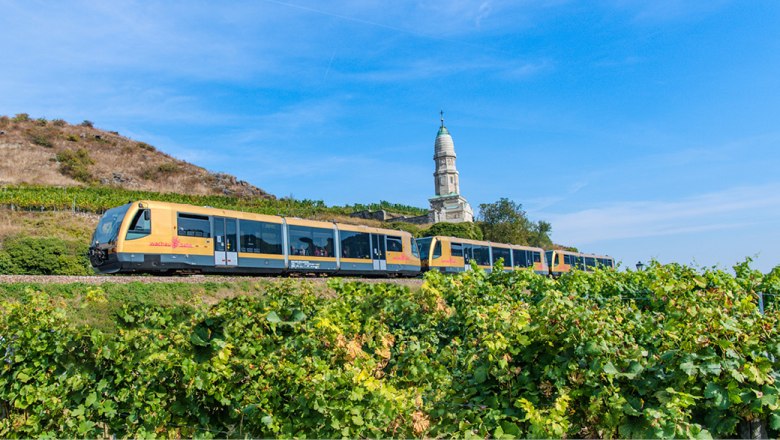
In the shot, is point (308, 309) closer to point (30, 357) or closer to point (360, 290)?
point (360, 290)

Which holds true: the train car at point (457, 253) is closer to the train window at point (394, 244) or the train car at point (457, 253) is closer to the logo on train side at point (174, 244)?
the train window at point (394, 244)

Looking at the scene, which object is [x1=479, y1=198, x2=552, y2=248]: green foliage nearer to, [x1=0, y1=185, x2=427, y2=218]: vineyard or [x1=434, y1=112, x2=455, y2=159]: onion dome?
[x1=0, y1=185, x2=427, y2=218]: vineyard

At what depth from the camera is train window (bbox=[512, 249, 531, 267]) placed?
3635cm

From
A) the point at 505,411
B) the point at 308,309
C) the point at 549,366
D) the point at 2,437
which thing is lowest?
the point at 2,437

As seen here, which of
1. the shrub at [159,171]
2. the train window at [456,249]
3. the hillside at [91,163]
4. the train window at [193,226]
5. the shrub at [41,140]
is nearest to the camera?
the train window at [193,226]

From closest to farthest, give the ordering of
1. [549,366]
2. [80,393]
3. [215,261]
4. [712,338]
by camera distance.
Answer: [712,338], [549,366], [80,393], [215,261]

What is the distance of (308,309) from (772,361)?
4161 millimetres

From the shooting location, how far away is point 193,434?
5320 mm

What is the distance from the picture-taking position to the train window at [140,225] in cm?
1683

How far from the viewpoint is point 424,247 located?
103 feet

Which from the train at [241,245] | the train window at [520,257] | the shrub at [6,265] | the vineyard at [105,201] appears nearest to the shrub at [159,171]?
the vineyard at [105,201]

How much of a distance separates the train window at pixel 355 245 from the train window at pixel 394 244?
1656 mm

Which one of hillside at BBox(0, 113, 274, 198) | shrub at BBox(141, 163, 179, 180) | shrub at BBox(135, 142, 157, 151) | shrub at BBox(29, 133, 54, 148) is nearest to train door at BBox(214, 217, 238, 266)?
hillside at BBox(0, 113, 274, 198)

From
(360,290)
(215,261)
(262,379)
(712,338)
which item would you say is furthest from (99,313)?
(712,338)
